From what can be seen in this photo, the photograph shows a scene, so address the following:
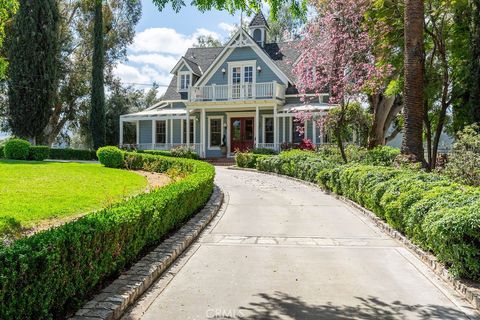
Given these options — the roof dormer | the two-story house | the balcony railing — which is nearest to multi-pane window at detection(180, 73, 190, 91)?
the two-story house

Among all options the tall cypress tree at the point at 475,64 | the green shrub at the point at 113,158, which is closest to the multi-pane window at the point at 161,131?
the green shrub at the point at 113,158

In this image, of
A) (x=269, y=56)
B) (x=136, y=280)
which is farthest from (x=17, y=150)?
(x=136, y=280)

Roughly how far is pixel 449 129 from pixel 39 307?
16.4m

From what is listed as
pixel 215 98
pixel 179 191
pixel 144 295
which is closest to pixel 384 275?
pixel 144 295

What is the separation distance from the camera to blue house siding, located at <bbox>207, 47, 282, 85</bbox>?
28.7m

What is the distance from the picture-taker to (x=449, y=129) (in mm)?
16594

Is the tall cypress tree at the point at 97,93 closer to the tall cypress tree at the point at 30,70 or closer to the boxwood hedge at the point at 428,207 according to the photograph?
the tall cypress tree at the point at 30,70

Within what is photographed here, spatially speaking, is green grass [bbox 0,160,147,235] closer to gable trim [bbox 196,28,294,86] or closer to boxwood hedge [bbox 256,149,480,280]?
boxwood hedge [bbox 256,149,480,280]

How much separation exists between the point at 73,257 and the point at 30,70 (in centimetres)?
2858

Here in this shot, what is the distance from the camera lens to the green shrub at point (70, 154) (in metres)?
27.8

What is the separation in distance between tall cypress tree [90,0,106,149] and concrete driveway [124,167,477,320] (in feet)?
77.5

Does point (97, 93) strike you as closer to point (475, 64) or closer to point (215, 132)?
point (215, 132)

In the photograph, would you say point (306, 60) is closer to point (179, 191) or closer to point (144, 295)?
point (179, 191)

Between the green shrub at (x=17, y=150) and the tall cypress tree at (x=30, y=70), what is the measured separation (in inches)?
216
